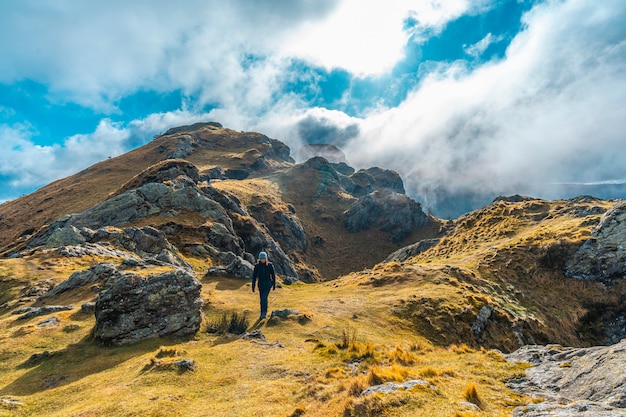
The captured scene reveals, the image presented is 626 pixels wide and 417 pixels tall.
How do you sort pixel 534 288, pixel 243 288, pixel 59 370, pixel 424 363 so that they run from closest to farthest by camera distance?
pixel 424 363
pixel 59 370
pixel 243 288
pixel 534 288

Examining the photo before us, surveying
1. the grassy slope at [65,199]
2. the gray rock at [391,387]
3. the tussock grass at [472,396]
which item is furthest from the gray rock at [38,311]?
the grassy slope at [65,199]

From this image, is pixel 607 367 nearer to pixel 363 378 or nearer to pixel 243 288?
pixel 363 378

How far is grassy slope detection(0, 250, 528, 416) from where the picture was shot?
9930mm

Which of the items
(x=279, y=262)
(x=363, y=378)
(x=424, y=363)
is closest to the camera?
(x=363, y=378)

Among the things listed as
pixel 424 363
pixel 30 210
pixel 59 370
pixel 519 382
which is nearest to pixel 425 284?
pixel 424 363

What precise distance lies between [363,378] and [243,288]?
2678cm

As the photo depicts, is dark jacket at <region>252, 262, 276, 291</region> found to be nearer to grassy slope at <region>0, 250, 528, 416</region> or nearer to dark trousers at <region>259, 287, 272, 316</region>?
dark trousers at <region>259, 287, 272, 316</region>

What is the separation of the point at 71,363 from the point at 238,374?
9697mm

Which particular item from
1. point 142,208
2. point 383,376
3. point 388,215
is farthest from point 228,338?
point 388,215

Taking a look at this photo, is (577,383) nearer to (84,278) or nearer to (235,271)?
(84,278)

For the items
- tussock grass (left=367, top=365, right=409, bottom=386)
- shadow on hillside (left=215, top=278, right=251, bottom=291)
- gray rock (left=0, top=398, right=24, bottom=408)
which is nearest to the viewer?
tussock grass (left=367, top=365, right=409, bottom=386)

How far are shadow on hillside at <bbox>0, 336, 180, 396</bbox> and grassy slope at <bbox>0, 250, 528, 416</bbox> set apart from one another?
0.05 m

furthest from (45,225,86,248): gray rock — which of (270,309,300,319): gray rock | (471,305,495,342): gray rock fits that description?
(471,305,495,342): gray rock

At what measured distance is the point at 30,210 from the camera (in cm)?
10938
